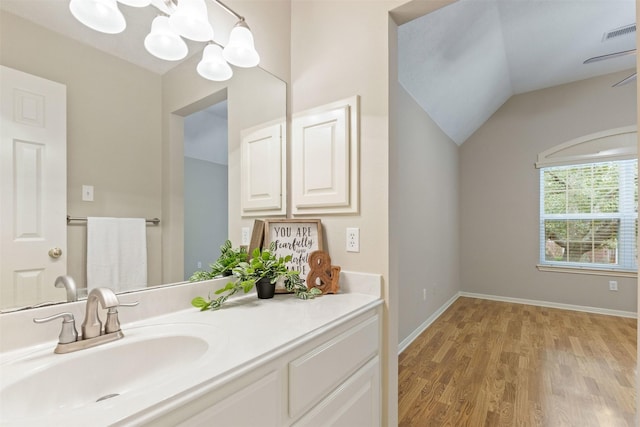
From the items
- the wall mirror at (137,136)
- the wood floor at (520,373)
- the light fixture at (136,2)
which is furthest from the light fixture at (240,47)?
the wood floor at (520,373)

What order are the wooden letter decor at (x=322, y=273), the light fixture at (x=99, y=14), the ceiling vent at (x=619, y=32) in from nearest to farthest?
the light fixture at (x=99, y=14) → the wooden letter decor at (x=322, y=273) → the ceiling vent at (x=619, y=32)

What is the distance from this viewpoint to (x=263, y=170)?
63.4 inches

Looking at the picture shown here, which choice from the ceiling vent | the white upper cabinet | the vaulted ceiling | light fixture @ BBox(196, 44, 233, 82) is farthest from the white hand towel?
the ceiling vent

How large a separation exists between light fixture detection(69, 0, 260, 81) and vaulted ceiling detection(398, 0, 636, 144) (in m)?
1.37

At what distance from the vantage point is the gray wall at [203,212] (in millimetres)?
1230

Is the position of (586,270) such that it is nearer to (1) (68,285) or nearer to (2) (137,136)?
(2) (137,136)

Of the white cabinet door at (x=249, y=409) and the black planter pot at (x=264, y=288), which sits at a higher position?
the black planter pot at (x=264, y=288)

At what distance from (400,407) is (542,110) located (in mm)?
4377

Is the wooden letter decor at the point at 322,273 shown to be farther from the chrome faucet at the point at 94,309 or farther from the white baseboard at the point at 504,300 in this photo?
the white baseboard at the point at 504,300

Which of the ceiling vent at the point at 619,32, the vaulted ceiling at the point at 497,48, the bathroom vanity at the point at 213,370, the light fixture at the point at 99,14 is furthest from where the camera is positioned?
the ceiling vent at the point at 619,32

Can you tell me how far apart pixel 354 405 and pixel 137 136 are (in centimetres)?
126

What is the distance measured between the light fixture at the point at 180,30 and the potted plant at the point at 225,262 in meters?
0.78

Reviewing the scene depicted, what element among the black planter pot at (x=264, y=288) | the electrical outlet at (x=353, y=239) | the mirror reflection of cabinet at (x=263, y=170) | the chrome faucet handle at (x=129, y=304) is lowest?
the black planter pot at (x=264, y=288)

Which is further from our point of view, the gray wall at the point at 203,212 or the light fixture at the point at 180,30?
the gray wall at the point at 203,212
